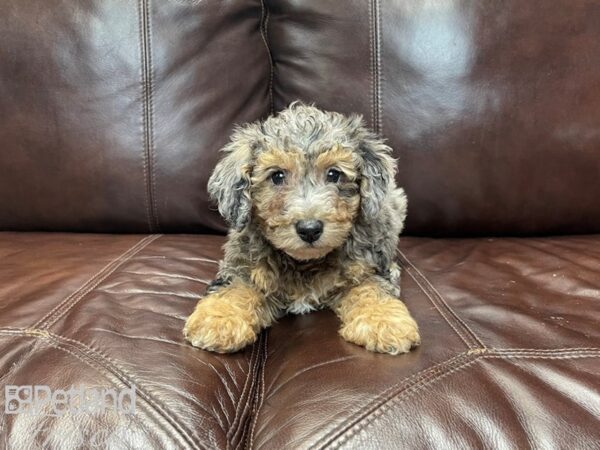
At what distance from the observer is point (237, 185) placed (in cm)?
214

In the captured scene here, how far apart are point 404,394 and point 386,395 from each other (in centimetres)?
5

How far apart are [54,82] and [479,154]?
6.95 ft

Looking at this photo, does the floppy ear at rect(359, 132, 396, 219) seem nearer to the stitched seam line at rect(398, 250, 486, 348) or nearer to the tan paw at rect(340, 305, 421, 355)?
the stitched seam line at rect(398, 250, 486, 348)

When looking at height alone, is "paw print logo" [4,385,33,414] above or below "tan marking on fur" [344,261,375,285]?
below

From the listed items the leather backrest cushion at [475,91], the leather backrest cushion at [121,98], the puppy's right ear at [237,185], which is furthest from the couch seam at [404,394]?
the leather backrest cushion at [121,98]

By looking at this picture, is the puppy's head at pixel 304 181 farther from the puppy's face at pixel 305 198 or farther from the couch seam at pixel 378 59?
the couch seam at pixel 378 59

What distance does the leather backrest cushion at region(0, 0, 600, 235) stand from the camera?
271 cm

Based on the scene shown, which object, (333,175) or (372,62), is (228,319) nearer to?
(333,175)

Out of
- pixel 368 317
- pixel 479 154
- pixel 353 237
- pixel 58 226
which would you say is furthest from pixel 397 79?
pixel 58 226

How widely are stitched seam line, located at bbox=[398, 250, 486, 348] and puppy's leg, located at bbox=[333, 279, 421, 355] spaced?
140 mm

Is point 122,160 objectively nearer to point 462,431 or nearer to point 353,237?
point 353,237

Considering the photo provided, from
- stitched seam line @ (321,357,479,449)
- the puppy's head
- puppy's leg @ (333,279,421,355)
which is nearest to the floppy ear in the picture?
the puppy's head

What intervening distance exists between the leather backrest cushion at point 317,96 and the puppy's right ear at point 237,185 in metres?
0.62

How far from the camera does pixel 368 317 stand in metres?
1.84
